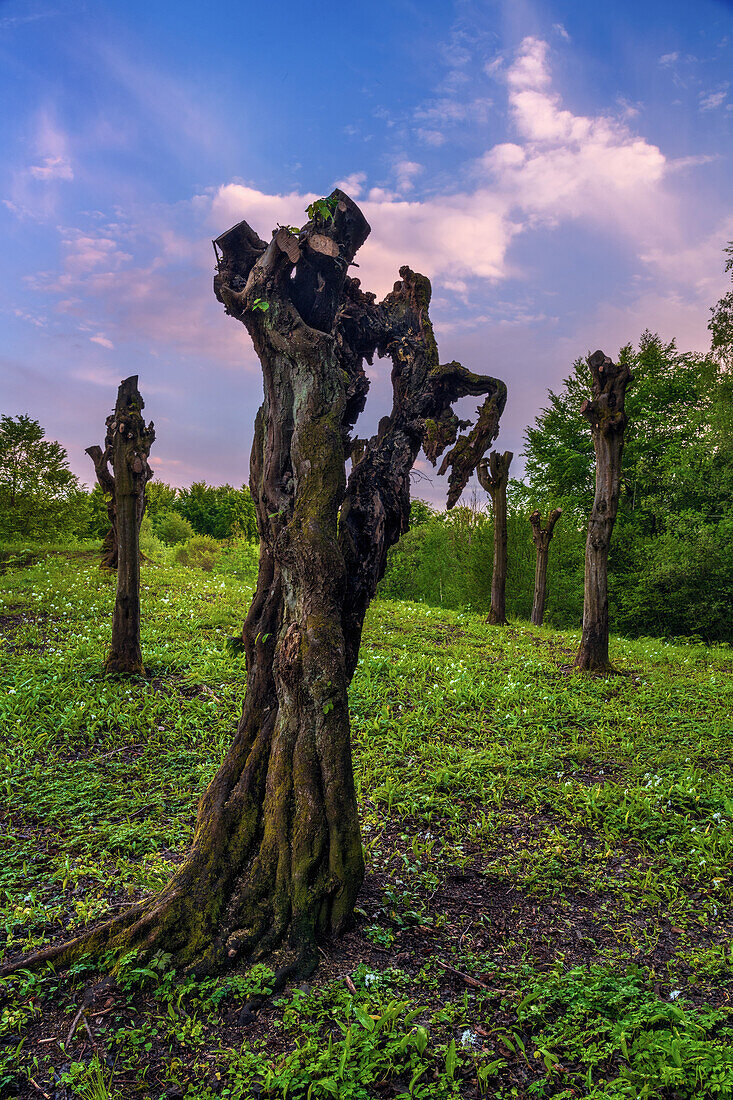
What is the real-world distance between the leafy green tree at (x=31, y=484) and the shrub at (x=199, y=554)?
519 centimetres

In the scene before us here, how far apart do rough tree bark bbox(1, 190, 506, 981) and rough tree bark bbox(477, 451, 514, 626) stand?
1066 cm

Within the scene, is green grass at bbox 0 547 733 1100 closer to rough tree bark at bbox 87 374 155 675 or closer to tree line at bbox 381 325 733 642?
rough tree bark at bbox 87 374 155 675

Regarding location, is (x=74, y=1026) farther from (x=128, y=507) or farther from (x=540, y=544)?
(x=540, y=544)

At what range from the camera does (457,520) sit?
94.1ft

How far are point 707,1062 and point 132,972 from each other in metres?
2.74

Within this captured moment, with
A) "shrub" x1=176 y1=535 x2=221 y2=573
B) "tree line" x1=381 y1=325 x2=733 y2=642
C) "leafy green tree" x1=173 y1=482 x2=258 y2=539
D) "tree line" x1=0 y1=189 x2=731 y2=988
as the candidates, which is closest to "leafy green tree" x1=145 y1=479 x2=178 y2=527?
"leafy green tree" x1=173 y1=482 x2=258 y2=539

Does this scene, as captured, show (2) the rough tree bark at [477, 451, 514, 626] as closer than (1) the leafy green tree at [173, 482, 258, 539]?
Yes

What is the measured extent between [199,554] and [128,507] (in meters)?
20.0

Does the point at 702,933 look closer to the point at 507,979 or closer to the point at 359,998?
the point at 507,979

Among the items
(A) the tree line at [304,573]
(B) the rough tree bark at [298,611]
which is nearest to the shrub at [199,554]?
(A) the tree line at [304,573]

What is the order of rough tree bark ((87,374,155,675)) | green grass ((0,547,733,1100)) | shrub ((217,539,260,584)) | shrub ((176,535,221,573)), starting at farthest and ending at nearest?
shrub ((176,535,221,573)), shrub ((217,539,260,584)), rough tree bark ((87,374,155,675)), green grass ((0,547,733,1100))

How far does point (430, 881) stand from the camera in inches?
164

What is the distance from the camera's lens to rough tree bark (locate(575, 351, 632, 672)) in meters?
9.99

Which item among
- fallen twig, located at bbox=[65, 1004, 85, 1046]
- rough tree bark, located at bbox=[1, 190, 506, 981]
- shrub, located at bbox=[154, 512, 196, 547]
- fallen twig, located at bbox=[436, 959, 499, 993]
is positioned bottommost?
fallen twig, located at bbox=[65, 1004, 85, 1046]
